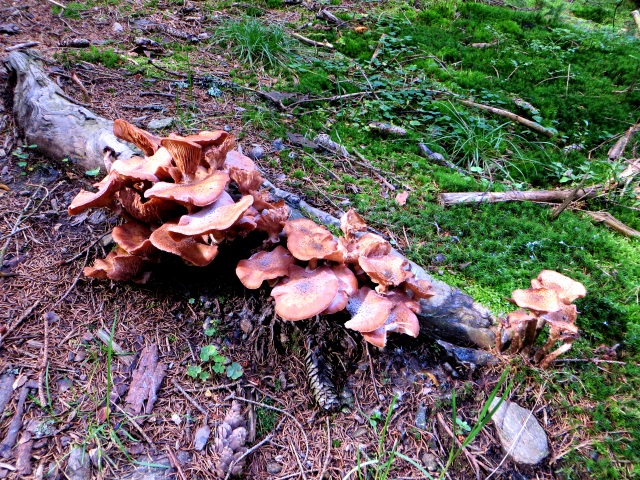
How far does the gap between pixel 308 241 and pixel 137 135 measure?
137 centimetres

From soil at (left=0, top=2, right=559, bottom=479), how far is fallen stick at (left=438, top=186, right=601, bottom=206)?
1693mm

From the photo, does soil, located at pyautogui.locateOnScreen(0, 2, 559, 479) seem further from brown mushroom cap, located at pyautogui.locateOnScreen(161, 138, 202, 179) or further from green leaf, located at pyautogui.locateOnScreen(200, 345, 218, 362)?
brown mushroom cap, located at pyautogui.locateOnScreen(161, 138, 202, 179)

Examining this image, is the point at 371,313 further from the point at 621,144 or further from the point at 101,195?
the point at 621,144

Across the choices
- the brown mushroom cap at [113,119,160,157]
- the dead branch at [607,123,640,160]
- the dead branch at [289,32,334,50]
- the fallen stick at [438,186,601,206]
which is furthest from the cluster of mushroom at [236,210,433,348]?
the dead branch at [289,32,334,50]

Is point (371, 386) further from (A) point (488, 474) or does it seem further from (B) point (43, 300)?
(B) point (43, 300)

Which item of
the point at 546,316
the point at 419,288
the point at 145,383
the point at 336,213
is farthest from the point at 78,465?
the point at 546,316

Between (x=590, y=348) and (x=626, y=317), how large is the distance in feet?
1.45

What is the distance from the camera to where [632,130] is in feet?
16.2

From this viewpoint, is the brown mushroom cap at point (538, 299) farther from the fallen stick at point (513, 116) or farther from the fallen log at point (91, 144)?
the fallen stick at point (513, 116)

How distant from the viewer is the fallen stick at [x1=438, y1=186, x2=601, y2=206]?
3.64m

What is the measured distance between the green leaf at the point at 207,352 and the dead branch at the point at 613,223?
3745 millimetres

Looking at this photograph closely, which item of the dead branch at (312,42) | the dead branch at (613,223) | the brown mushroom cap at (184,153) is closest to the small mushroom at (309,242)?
the brown mushroom cap at (184,153)

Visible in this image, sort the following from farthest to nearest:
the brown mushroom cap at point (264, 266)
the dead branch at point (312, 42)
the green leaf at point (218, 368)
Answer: the dead branch at point (312, 42) → the green leaf at point (218, 368) → the brown mushroom cap at point (264, 266)

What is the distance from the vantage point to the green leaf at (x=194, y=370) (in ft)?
7.43
